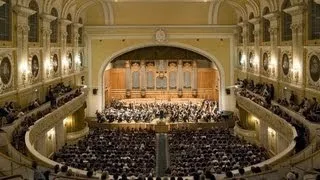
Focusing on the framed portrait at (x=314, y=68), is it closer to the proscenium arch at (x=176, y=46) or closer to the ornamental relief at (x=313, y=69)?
the ornamental relief at (x=313, y=69)

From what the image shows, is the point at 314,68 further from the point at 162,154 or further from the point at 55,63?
the point at 55,63

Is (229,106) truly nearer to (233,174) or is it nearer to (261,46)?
(261,46)

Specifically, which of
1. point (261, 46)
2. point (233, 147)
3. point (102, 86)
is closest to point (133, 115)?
point (102, 86)

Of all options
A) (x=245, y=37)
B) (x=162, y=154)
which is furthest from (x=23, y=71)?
(x=245, y=37)

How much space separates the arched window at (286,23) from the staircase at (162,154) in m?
10.0

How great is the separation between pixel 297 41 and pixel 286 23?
2838 millimetres

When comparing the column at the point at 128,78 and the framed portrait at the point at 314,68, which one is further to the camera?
the column at the point at 128,78

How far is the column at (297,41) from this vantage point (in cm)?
2477

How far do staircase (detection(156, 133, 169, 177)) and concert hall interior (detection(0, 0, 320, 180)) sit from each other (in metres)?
0.13

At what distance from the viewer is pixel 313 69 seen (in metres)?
23.9

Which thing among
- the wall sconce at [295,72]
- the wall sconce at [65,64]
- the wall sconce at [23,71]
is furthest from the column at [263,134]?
the wall sconce at [65,64]

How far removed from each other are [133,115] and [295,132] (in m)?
20.2

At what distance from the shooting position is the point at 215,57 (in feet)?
140

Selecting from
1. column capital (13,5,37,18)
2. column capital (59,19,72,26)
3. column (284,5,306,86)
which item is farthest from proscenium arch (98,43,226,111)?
column capital (13,5,37,18)
